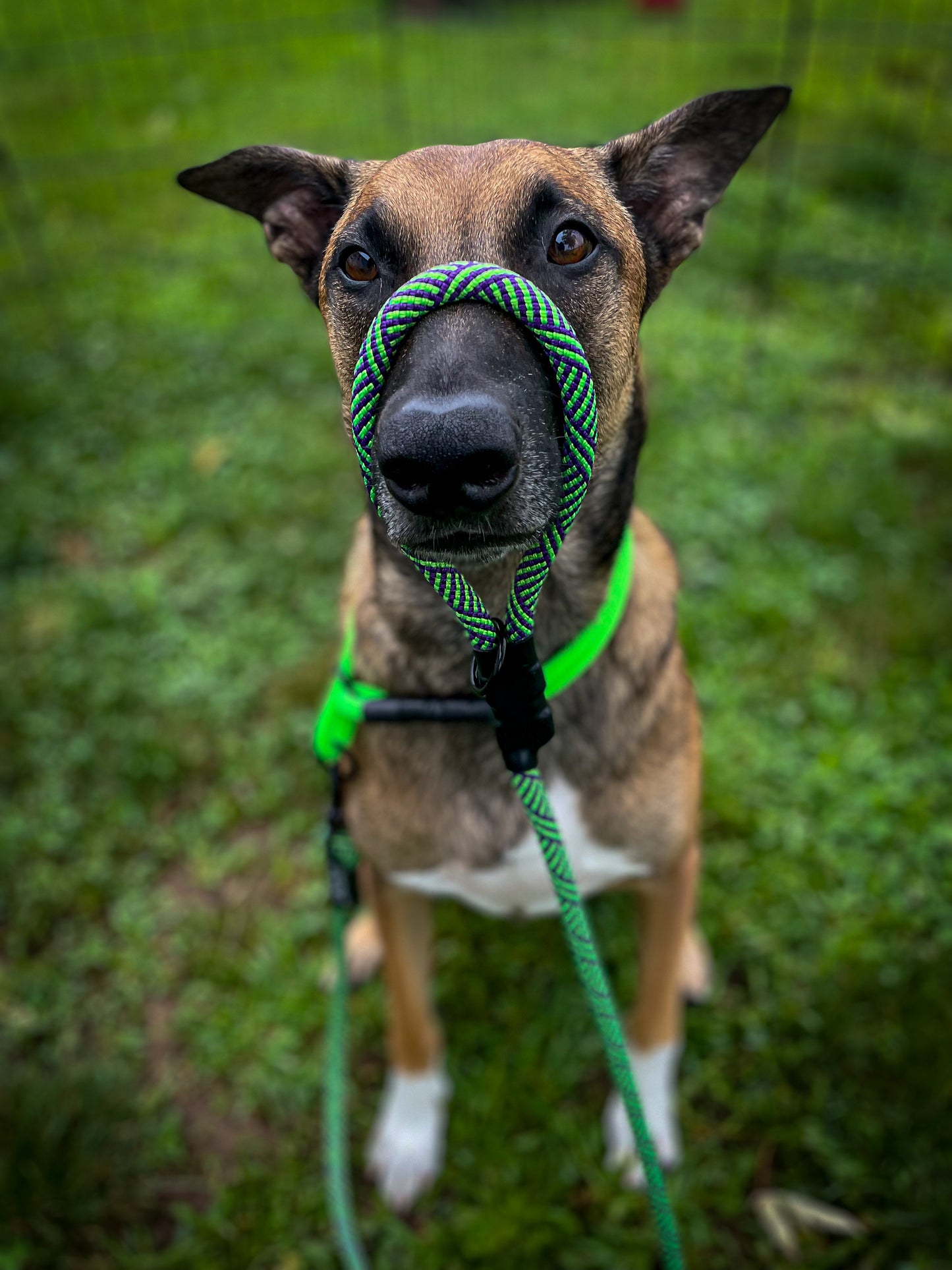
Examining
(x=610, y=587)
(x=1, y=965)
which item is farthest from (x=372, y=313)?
(x=1, y=965)

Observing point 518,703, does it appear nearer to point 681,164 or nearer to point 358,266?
point 358,266

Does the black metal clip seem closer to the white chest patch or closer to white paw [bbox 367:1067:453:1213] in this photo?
the white chest patch

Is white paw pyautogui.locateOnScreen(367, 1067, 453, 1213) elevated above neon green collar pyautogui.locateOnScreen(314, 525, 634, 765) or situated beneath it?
situated beneath

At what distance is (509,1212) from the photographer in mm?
2295

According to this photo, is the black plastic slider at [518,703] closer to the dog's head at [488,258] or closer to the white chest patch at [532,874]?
the dog's head at [488,258]

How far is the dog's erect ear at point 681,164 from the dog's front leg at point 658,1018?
4.68ft

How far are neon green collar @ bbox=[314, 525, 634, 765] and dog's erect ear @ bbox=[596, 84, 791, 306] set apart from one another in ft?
1.95

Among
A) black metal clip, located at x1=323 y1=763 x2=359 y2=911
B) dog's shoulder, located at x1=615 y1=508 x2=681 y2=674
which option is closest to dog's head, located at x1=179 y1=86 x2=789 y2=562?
dog's shoulder, located at x1=615 y1=508 x2=681 y2=674

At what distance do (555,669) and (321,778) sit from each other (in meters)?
1.79

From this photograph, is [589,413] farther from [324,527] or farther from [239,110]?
[239,110]

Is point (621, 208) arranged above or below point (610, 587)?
above

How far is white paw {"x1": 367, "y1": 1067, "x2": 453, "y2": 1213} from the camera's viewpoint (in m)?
2.39

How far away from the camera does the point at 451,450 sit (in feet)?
4.04

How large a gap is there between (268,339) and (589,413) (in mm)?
4776
